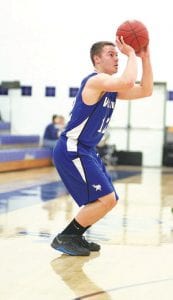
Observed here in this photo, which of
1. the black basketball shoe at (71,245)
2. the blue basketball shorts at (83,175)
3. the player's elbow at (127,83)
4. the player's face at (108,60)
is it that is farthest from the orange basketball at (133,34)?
the black basketball shoe at (71,245)

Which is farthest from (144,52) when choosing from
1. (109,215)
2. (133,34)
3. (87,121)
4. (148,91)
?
(109,215)

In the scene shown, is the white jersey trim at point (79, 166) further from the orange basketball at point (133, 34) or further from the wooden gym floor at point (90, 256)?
the orange basketball at point (133, 34)

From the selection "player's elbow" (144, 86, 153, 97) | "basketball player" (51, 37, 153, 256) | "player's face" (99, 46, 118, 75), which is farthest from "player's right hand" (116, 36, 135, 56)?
"player's elbow" (144, 86, 153, 97)

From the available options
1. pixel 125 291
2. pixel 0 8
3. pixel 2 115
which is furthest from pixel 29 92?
pixel 125 291

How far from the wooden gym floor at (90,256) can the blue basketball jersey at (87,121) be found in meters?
0.93

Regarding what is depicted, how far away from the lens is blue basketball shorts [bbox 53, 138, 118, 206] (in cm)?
467

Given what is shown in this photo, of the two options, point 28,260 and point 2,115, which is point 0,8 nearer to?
point 2,115

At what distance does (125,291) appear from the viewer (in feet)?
11.9

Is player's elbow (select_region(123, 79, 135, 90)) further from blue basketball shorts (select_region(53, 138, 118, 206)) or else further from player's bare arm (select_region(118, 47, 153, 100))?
blue basketball shorts (select_region(53, 138, 118, 206))

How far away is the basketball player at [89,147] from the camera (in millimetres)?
4633

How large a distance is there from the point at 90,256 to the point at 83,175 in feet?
2.14

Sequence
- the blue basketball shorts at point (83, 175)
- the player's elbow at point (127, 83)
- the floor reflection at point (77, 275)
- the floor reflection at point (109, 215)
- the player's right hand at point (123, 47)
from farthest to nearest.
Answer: the floor reflection at point (109, 215)
the blue basketball shorts at point (83, 175)
the player's right hand at point (123, 47)
the player's elbow at point (127, 83)
the floor reflection at point (77, 275)

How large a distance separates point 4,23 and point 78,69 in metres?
2.65

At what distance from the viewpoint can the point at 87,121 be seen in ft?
15.2
